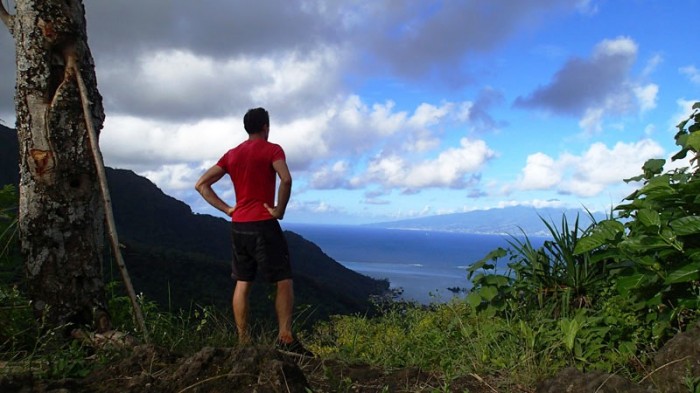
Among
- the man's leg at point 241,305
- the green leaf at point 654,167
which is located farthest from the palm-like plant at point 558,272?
the man's leg at point 241,305

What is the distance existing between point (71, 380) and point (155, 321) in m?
1.59

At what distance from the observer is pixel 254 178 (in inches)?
199

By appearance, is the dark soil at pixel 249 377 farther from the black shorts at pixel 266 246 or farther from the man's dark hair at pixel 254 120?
the man's dark hair at pixel 254 120

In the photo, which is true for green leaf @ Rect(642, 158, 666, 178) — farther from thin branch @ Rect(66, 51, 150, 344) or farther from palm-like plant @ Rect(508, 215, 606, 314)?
thin branch @ Rect(66, 51, 150, 344)

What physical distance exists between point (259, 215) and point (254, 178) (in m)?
0.33

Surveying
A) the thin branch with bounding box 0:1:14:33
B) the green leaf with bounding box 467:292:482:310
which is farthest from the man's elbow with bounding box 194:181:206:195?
the green leaf with bounding box 467:292:482:310

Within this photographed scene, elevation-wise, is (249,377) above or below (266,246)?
below

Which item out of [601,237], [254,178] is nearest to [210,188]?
[254,178]

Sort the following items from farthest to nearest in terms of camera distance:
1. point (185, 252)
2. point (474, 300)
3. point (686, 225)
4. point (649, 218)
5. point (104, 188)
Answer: point (185, 252) < point (474, 300) < point (104, 188) < point (649, 218) < point (686, 225)

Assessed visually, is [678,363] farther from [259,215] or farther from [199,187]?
[199,187]

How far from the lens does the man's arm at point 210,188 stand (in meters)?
5.33

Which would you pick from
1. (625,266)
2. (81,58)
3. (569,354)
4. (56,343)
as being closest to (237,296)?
(56,343)

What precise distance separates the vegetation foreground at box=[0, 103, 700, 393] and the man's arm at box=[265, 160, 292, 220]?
40.9 inches

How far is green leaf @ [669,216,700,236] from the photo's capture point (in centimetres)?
346
